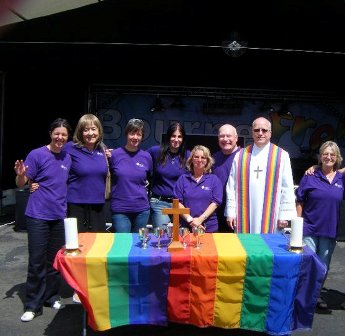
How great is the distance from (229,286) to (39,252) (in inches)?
63.5

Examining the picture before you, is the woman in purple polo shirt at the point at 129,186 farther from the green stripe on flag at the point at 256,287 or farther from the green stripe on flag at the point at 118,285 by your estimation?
the green stripe on flag at the point at 256,287

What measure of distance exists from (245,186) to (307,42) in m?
4.58

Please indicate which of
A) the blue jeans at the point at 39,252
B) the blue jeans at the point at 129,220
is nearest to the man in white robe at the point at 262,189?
the blue jeans at the point at 129,220

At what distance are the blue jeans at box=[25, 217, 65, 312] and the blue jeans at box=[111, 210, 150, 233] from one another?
1.58 ft

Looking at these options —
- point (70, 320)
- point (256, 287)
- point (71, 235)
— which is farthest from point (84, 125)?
point (256, 287)

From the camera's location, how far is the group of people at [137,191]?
3.66 meters

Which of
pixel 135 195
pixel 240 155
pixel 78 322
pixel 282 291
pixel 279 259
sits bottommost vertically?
pixel 78 322

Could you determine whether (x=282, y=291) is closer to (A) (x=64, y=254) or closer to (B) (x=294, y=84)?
(A) (x=64, y=254)

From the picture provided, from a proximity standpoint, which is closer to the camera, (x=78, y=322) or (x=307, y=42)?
(x=78, y=322)

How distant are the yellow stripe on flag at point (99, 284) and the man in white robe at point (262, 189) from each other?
1.35m

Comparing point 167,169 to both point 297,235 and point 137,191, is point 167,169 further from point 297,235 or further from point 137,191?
point 297,235

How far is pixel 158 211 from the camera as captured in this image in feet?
13.6

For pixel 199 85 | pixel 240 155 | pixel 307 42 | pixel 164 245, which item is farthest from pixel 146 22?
pixel 164 245

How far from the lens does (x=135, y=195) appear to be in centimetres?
399
